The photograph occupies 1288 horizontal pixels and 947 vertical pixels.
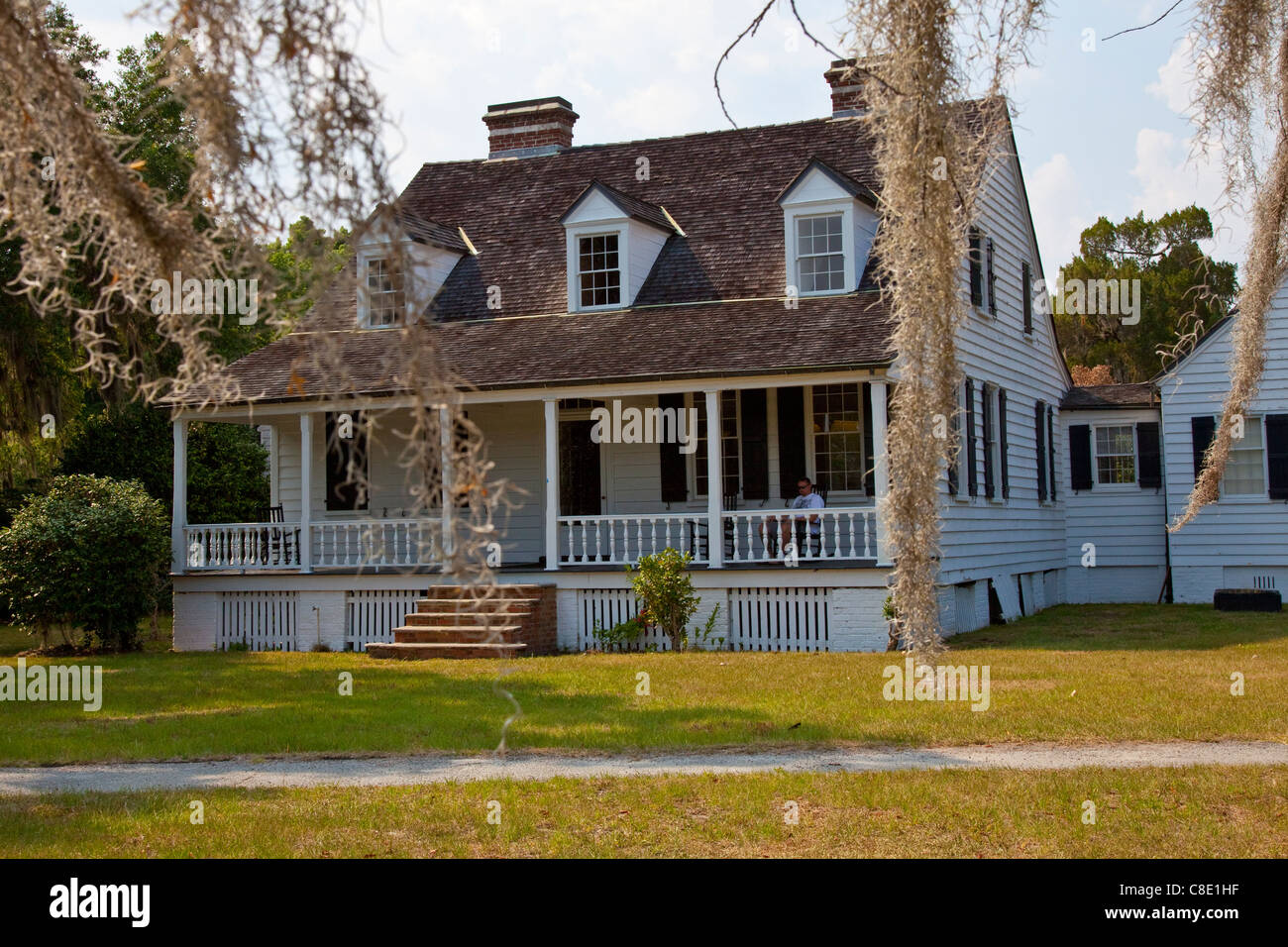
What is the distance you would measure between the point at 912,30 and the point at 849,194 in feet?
51.4

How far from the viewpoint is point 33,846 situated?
6.76 m

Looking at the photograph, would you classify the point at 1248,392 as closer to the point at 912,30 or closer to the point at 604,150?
the point at 912,30

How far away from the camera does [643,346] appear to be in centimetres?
1809

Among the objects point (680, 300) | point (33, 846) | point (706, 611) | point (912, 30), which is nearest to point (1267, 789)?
point (912, 30)

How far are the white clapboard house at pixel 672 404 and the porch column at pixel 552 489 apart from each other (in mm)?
41

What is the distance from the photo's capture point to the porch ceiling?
16.5 meters

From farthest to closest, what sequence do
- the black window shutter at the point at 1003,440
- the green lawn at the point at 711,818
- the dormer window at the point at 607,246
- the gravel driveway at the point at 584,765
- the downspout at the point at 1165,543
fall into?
1. the downspout at the point at 1165,543
2. the black window shutter at the point at 1003,440
3. the dormer window at the point at 607,246
4. the gravel driveway at the point at 584,765
5. the green lawn at the point at 711,818

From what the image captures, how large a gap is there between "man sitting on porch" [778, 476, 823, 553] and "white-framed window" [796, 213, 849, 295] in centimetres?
321

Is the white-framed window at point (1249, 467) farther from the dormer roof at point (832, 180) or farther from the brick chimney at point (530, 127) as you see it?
the brick chimney at point (530, 127)

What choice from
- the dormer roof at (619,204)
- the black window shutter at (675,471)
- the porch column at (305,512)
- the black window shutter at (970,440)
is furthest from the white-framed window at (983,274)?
the porch column at (305,512)

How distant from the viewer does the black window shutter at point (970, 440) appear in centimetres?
1945

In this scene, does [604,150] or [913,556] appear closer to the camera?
[913,556]

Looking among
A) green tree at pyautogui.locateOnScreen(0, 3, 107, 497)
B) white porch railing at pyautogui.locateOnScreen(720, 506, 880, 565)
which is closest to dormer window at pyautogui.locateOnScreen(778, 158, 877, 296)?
white porch railing at pyautogui.locateOnScreen(720, 506, 880, 565)

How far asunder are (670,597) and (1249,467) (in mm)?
11921
